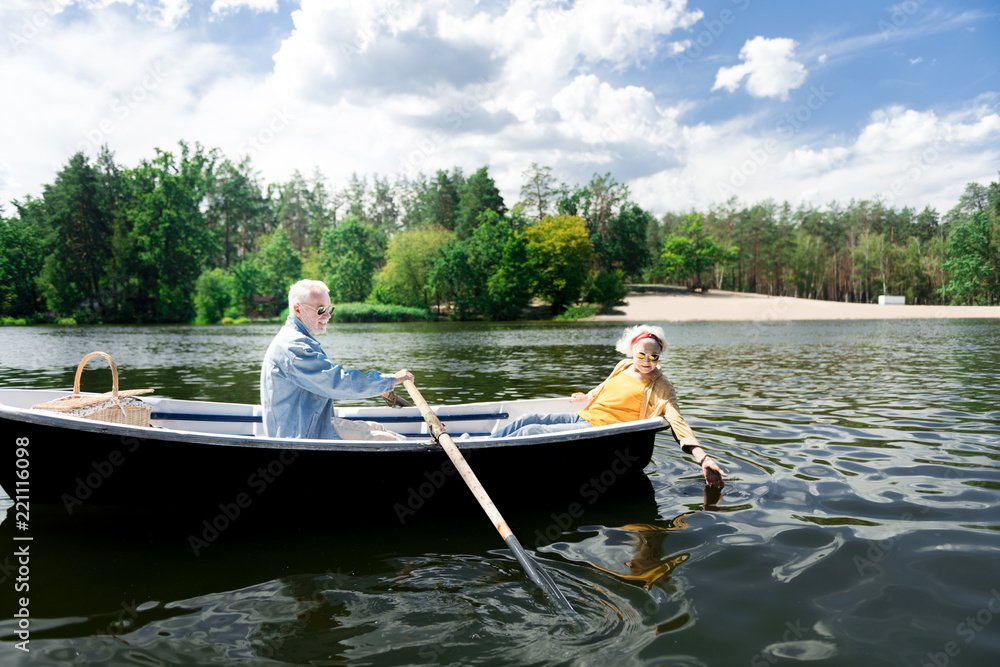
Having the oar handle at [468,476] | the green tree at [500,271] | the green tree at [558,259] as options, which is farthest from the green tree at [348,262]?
the oar handle at [468,476]

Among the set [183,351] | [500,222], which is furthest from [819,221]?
[183,351]

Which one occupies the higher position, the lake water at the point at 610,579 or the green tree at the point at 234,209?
the green tree at the point at 234,209

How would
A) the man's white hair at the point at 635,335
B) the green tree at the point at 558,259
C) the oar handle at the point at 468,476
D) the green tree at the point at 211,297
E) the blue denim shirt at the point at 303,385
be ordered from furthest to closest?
the green tree at the point at 558,259
the green tree at the point at 211,297
the man's white hair at the point at 635,335
the blue denim shirt at the point at 303,385
the oar handle at the point at 468,476

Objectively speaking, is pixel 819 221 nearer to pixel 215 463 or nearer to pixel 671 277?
pixel 671 277

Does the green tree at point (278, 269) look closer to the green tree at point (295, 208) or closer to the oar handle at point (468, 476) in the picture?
the green tree at point (295, 208)

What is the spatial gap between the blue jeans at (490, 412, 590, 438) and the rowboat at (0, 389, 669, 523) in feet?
1.57

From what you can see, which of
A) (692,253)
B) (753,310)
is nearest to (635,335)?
(753,310)

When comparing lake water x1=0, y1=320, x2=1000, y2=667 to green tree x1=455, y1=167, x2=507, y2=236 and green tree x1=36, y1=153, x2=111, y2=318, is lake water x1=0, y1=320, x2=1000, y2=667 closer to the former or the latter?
green tree x1=455, y1=167, x2=507, y2=236

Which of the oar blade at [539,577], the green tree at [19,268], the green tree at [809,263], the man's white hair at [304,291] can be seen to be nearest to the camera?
the oar blade at [539,577]

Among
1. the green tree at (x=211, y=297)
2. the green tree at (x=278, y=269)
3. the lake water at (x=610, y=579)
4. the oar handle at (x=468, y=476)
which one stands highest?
the green tree at (x=278, y=269)

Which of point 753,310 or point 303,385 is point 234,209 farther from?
point 303,385

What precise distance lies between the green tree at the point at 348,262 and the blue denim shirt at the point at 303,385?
52.7m

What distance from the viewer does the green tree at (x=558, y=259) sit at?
53875 millimetres

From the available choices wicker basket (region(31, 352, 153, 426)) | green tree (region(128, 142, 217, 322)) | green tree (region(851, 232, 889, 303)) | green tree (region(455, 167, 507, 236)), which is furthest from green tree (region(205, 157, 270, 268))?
green tree (region(851, 232, 889, 303))
